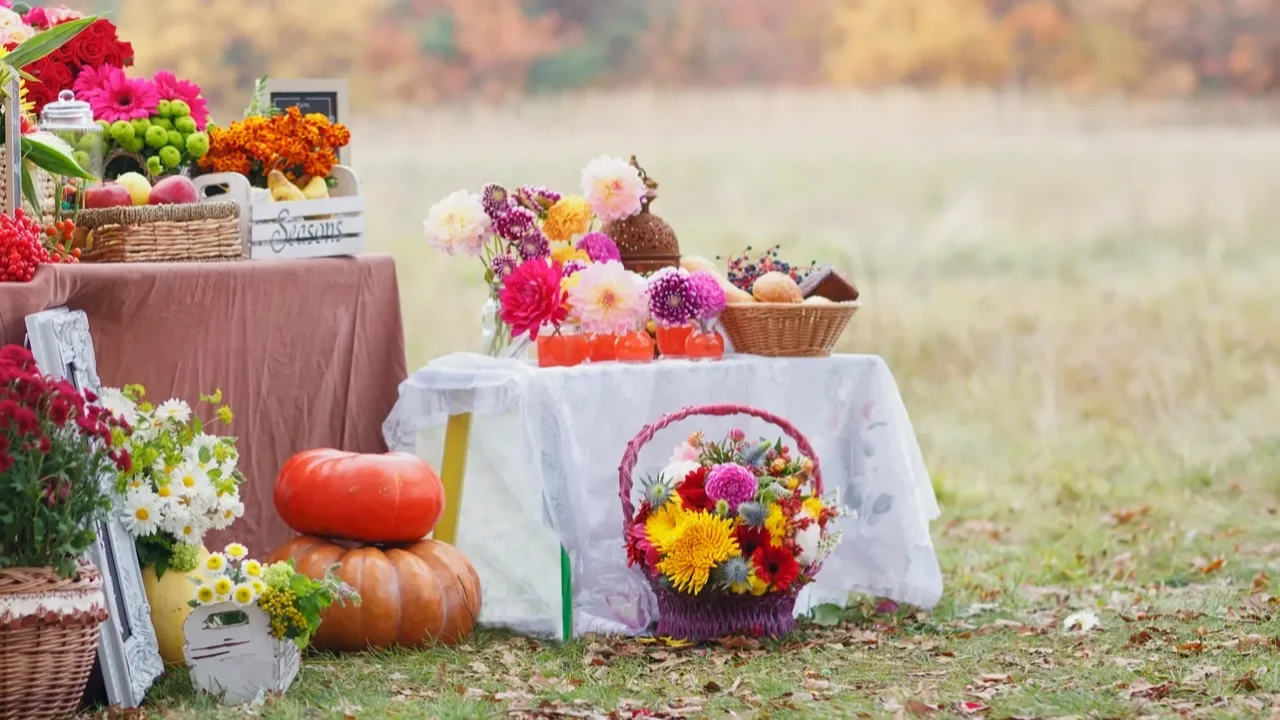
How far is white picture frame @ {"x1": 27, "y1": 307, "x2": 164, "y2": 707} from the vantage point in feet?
11.6

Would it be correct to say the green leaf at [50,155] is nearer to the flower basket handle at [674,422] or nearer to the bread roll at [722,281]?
the flower basket handle at [674,422]

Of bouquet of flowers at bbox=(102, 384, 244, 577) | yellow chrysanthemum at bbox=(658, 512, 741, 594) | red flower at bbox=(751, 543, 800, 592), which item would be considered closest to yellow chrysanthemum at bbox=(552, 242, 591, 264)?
yellow chrysanthemum at bbox=(658, 512, 741, 594)

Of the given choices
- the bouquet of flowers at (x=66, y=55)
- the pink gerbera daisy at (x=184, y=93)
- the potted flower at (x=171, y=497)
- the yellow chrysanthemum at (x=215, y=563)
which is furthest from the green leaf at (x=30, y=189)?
the yellow chrysanthemum at (x=215, y=563)

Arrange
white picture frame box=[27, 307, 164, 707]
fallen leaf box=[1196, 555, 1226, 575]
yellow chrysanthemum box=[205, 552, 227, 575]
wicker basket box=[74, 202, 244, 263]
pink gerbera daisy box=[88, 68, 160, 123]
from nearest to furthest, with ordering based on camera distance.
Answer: white picture frame box=[27, 307, 164, 707] → yellow chrysanthemum box=[205, 552, 227, 575] → wicker basket box=[74, 202, 244, 263] → pink gerbera daisy box=[88, 68, 160, 123] → fallen leaf box=[1196, 555, 1226, 575]

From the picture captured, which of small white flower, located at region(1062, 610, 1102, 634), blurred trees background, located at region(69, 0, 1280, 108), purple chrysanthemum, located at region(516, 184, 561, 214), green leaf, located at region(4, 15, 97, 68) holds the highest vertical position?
blurred trees background, located at region(69, 0, 1280, 108)

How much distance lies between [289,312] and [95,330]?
2.45ft

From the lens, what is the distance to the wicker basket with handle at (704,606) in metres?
4.38

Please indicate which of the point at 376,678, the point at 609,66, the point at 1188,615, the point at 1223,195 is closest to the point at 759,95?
the point at 609,66

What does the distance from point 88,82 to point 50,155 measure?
689 millimetres

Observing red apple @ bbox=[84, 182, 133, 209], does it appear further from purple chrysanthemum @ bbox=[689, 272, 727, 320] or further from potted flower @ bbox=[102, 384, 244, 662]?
purple chrysanthemum @ bbox=[689, 272, 727, 320]

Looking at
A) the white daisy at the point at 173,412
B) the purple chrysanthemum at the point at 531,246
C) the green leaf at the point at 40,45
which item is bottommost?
the white daisy at the point at 173,412

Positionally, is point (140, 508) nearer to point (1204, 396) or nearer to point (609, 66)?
point (1204, 396)

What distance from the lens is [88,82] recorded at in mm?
4621

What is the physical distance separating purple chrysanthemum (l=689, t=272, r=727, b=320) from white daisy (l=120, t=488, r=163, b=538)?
1576 mm
